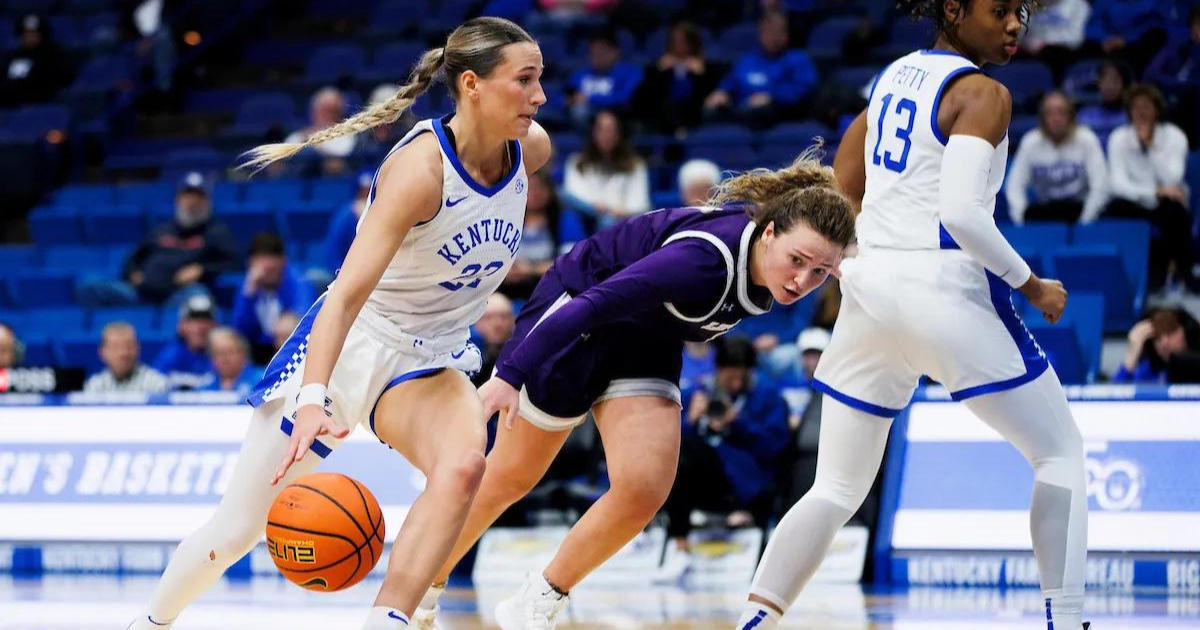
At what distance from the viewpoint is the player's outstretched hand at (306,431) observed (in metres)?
3.74

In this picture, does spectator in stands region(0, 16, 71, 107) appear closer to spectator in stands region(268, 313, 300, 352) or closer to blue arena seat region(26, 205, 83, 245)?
blue arena seat region(26, 205, 83, 245)

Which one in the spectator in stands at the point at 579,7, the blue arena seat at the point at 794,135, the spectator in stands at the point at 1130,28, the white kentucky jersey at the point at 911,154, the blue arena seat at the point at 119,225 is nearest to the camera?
the white kentucky jersey at the point at 911,154

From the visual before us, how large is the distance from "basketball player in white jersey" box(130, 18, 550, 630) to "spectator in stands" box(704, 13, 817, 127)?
22.9 feet

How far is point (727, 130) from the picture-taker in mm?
11258

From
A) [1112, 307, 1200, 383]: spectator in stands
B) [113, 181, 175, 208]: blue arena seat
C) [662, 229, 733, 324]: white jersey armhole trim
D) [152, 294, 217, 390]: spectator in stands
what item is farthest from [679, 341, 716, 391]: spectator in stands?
[113, 181, 175, 208]: blue arena seat

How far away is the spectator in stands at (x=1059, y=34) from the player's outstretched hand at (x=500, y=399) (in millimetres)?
8075

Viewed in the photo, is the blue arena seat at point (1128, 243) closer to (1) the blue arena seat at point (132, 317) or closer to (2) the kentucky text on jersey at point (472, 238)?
(2) the kentucky text on jersey at point (472, 238)

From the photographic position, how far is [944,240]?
436 centimetres

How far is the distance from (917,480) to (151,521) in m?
3.84

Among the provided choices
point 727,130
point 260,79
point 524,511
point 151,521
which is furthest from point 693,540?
point 260,79

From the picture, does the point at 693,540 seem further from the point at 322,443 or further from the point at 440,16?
the point at 440,16

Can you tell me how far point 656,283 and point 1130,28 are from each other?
8083 mm

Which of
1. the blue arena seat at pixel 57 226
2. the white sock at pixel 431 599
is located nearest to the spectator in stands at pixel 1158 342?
the white sock at pixel 431 599

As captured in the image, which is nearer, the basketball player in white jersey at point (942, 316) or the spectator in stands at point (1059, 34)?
the basketball player in white jersey at point (942, 316)
